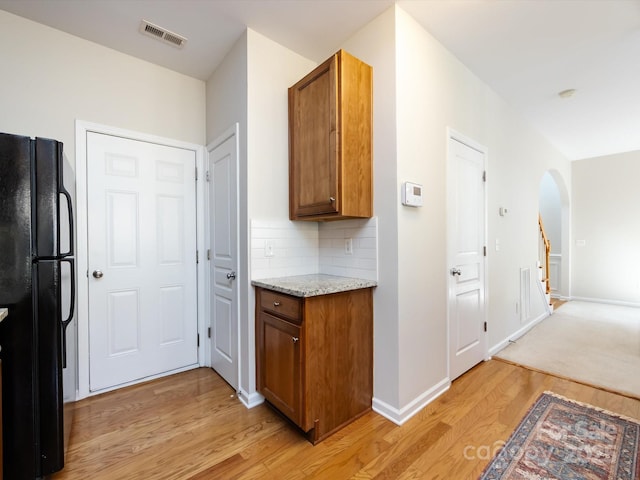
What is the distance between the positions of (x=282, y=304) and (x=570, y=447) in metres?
1.82

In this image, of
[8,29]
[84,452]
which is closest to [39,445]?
[84,452]

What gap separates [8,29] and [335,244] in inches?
108

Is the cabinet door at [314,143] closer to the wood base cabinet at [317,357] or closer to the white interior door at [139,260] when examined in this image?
the wood base cabinet at [317,357]

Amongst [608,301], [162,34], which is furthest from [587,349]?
[162,34]

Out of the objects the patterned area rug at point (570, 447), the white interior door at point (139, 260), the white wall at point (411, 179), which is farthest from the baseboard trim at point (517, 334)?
the white interior door at point (139, 260)

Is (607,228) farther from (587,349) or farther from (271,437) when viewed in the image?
(271,437)

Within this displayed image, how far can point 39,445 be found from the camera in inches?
54.2

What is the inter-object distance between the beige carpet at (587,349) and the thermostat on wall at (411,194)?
200 centimetres

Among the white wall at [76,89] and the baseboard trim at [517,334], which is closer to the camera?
the white wall at [76,89]

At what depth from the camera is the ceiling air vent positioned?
6.96ft

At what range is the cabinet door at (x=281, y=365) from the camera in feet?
5.71

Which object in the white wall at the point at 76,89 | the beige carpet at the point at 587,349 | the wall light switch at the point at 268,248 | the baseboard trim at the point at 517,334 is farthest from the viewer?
the baseboard trim at the point at 517,334

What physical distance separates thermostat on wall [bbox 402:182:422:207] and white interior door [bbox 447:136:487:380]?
1.68 ft

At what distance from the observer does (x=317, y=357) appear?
174 cm
